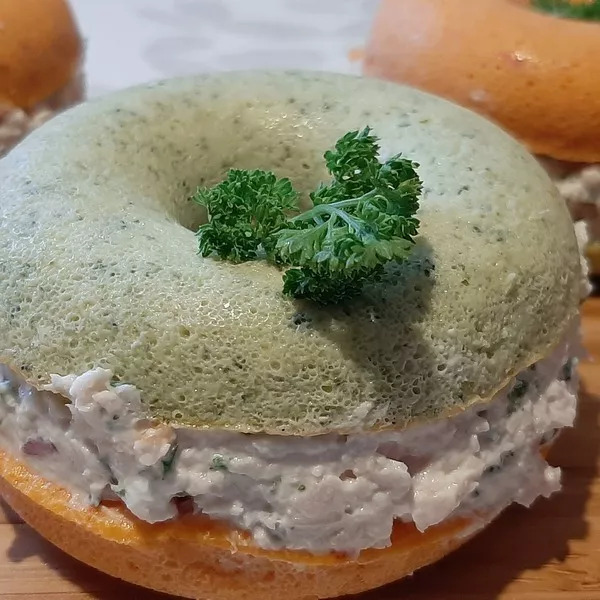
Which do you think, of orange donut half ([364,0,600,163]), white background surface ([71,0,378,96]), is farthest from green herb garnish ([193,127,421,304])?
white background surface ([71,0,378,96])

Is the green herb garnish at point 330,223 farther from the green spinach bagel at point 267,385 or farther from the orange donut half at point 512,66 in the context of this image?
the orange donut half at point 512,66

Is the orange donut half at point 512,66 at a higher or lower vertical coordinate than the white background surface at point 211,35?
higher

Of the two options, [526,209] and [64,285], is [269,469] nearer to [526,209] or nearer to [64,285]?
[64,285]

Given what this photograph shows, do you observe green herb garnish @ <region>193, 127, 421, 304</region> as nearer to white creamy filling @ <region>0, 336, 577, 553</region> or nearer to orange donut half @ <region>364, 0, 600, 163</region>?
white creamy filling @ <region>0, 336, 577, 553</region>

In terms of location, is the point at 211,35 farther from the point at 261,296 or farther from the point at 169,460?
the point at 169,460

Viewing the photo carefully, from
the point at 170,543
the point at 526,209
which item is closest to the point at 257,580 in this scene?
the point at 170,543

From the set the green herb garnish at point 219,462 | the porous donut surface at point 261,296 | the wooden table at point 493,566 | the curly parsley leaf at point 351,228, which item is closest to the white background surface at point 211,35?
the porous donut surface at point 261,296

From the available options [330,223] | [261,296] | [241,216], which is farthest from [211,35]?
[330,223]
